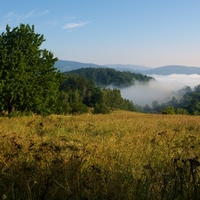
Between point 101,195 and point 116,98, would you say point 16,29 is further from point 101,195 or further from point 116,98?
point 116,98

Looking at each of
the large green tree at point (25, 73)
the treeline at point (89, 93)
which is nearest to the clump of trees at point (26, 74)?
the large green tree at point (25, 73)

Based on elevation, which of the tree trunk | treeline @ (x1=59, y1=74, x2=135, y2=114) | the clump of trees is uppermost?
the clump of trees

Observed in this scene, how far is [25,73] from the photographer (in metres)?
23.4

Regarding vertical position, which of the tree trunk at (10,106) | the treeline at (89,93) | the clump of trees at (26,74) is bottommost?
the treeline at (89,93)

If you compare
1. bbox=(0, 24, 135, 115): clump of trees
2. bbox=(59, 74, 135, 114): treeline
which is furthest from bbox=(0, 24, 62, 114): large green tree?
bbox=(59, 74, 135, 114): treeline

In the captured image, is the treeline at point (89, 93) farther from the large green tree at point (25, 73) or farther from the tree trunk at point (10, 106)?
the tree trunk at point (10, 106)

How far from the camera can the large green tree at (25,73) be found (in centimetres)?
2255

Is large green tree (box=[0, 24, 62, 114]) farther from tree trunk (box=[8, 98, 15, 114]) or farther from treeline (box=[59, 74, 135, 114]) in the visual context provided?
treeline (box=[59, 74, 135, 114])

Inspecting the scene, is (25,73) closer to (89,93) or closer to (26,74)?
(26,74)

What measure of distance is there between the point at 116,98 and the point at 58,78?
10730cm

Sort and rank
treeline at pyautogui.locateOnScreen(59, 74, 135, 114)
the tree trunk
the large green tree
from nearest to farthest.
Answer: the large green tree, the tree trunk, treeline at pyautogui.locateOnScreen(59, 74, 135, 114)

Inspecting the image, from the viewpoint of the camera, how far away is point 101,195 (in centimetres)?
301

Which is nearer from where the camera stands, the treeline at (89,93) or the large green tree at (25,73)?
the large green tree at (25,73)

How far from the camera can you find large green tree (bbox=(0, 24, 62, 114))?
22547mm
